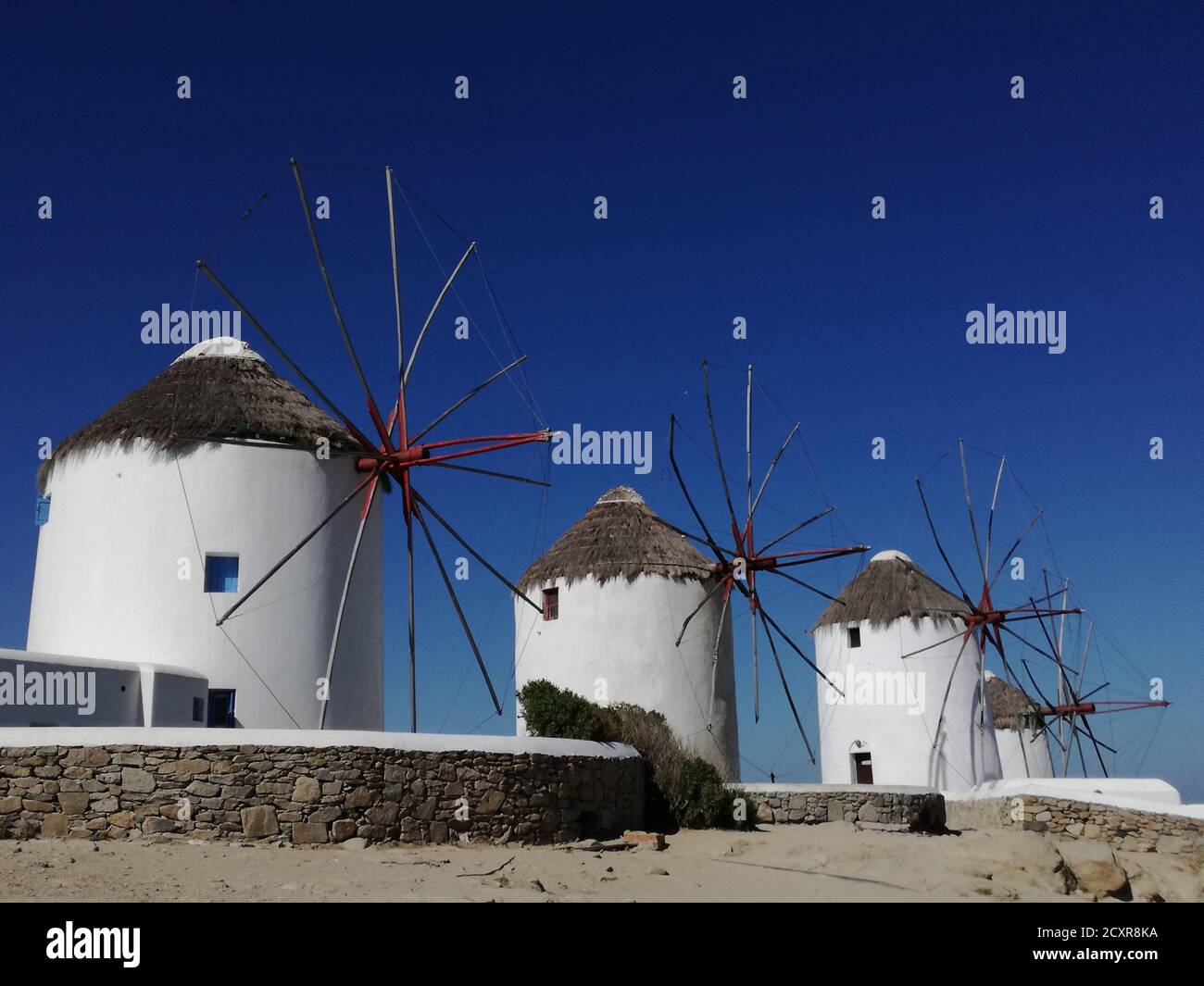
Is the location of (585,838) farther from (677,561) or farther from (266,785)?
(677,561)

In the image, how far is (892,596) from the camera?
95.8 ft

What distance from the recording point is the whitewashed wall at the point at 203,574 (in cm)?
1680

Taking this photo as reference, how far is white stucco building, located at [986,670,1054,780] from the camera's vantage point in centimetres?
3550

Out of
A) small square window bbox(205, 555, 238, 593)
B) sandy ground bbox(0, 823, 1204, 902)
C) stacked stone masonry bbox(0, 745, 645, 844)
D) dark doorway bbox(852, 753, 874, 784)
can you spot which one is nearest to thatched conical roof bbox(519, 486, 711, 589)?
dark doorway bbox(852, 753, 874, 784)

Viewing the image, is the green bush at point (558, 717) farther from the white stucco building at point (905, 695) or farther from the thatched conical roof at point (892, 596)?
the thatched conical roof at point (892, 596)

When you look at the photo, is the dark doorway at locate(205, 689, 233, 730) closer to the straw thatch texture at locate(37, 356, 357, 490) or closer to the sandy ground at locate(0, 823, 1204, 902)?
the straw thatch texture at locate(37, 356, 357, 490)

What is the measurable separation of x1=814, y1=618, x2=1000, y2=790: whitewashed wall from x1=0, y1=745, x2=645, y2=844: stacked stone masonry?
17378 millimetres

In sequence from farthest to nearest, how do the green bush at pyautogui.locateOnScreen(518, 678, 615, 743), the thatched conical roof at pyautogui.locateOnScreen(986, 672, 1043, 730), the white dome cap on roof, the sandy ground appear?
the thatched conical roof at pyautogui.locateOnScreen(986, 672, 1043, 730) < the white dome cap on roof < the green bush at pyautogui.locateOnScreen(518, 678, 615, 743) < the sandy ground

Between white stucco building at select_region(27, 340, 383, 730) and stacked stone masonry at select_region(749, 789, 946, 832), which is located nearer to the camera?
white stucco building at select_region(27, 340, 383, 730)

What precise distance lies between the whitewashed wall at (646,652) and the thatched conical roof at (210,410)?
26.7 ft

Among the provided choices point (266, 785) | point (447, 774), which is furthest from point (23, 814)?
point (447, 774)

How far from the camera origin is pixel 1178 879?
61.3ft

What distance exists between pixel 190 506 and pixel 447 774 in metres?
6.92

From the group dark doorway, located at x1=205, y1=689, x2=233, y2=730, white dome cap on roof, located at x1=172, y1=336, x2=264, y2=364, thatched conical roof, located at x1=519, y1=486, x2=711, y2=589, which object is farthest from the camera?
thatched conical roof, located at x1=519, y1=486, x2=711, y2=589
